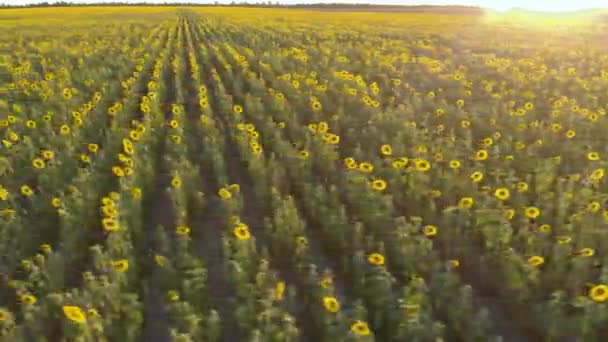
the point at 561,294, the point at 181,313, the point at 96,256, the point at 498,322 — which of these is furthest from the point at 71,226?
the point at 561,294

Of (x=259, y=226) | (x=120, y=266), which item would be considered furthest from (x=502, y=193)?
(x=120, y=266)

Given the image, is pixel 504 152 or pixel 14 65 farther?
pixel 14 65

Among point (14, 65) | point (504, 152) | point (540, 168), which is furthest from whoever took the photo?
point (14, 65)

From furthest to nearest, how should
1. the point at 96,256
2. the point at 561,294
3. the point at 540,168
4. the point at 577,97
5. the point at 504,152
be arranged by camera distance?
the point at 577,97, the point at 504,152, the point at 540,168, the point at 96,256, the point at 561,294

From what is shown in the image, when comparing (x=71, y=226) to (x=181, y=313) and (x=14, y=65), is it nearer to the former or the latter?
(x=181, y=313)

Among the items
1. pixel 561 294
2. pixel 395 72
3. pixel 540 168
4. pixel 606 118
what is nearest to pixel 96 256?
pixel 561 294

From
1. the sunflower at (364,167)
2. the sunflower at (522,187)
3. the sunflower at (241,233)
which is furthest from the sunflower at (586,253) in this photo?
the sunflower at (241,233)

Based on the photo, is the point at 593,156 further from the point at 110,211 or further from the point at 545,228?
the point at 110,211

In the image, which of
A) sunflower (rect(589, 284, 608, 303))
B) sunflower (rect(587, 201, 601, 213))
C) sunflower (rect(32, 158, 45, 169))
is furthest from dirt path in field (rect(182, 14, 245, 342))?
sunflower (rect(587, 201, 601, 213))

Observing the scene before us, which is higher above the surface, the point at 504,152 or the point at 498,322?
the point at 504,152
